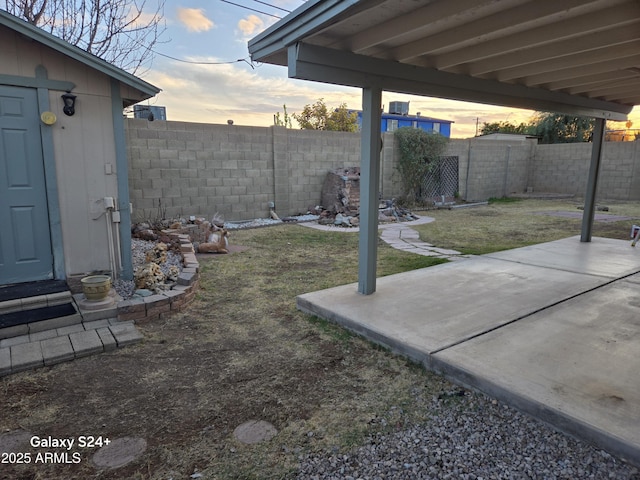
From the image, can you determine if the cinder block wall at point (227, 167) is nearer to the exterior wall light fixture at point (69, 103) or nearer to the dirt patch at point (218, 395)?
the exterior wall light fixture at point (69, 103)

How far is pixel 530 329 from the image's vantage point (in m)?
2.94

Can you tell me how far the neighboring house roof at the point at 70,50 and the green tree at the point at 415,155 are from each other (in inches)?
335

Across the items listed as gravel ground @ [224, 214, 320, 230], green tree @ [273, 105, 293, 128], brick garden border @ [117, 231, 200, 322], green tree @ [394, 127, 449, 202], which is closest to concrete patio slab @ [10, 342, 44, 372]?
brick garden border @ [117, 231, 200, 322]

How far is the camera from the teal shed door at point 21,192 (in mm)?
3455

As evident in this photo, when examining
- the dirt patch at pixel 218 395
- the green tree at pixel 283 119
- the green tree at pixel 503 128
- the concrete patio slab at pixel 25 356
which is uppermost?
the green tree at pixel 503 128

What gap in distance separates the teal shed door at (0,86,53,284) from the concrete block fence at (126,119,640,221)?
364 centimetres

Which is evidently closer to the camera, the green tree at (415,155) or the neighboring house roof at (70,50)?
the neighboring house roof at (70,50)

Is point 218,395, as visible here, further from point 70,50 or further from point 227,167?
point 227,167

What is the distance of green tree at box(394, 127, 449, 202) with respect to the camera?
442 inches

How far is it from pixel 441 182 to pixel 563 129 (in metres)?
13.2

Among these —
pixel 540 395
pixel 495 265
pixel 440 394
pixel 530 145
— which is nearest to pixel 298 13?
pixel 440 394

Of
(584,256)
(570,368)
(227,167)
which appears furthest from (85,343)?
(227,167)

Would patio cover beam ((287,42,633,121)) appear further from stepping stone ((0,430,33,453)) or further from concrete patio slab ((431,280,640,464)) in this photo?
stepping stone ((0,430,33,453))

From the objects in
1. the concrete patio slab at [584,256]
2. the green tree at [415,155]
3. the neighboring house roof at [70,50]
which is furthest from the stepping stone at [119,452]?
the green tree at [415,155]
